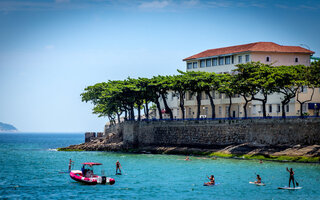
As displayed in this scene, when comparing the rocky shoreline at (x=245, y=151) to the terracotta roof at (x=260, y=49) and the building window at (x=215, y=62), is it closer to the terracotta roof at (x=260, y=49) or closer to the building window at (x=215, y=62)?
the building window at (x=215, y=62)

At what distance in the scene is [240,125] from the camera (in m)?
91.4

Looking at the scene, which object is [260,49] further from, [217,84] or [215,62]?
[217,84]

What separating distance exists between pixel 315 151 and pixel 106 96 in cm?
4812

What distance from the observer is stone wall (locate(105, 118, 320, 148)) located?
267ft

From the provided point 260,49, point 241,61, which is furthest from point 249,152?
point 260,49

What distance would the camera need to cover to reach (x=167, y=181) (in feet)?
208

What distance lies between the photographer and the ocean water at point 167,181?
54.0 m

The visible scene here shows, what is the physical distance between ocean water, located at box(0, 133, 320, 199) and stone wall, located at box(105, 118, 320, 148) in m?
7.86

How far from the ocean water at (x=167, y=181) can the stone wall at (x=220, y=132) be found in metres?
7.86

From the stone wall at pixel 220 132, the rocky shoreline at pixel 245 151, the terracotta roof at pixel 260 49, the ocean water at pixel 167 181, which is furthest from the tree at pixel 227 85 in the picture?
the ocean water at pixel 167 181

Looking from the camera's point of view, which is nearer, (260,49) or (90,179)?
(90,179)

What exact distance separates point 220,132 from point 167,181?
33.0 meters

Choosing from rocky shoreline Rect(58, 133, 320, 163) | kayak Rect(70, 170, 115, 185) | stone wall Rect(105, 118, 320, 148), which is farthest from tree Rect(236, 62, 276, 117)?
kayak Rect(70, 170, 115, 185)

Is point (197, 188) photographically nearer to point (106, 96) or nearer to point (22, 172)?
point (22, 172)
